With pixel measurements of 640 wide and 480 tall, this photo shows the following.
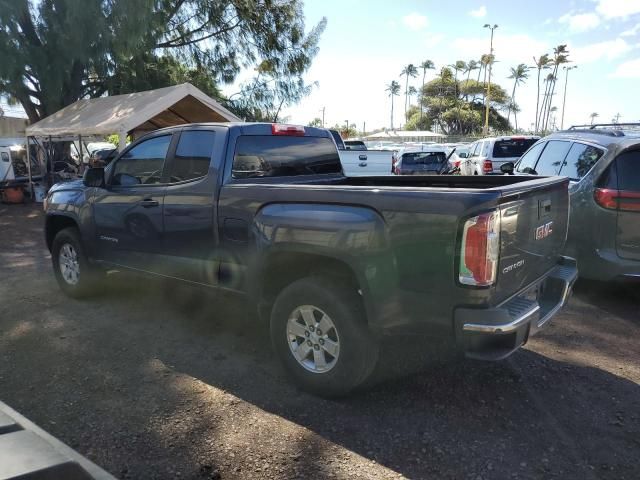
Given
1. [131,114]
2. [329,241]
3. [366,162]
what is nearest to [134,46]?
[131,114]

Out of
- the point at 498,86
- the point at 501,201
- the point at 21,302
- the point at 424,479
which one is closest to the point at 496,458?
the point at 424,479

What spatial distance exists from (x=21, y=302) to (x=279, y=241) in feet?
12.4

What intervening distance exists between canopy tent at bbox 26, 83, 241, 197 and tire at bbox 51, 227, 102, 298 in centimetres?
667

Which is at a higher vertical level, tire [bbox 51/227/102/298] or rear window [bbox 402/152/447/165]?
rear window [bbox 402/152/447/165]

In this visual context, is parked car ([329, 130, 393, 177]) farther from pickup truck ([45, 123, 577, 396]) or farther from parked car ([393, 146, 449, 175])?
pickup truck ([45, 123, 577, 396])

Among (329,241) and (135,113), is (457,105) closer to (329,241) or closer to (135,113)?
(135,113)

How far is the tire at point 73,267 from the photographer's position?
5.55 meters

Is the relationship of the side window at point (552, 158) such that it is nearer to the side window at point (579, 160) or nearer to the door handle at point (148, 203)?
the side window at point (579, 160)

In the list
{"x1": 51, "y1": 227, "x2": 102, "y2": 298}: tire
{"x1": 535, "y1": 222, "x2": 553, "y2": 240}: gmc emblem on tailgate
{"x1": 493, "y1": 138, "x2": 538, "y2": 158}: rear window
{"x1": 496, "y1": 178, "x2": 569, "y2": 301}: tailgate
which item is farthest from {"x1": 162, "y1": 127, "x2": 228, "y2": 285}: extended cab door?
{"x1": 493, "y1": 138, "x2": 538, "y2": 158}: rear window

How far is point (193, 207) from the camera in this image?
424 centimetres

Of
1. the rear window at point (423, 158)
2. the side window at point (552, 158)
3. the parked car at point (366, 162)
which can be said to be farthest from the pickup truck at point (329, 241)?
the rear window at point (423, 158)

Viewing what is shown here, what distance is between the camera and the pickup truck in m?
2.89

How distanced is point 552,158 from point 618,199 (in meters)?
1.64

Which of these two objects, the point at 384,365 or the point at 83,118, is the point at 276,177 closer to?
the point at 384,365
